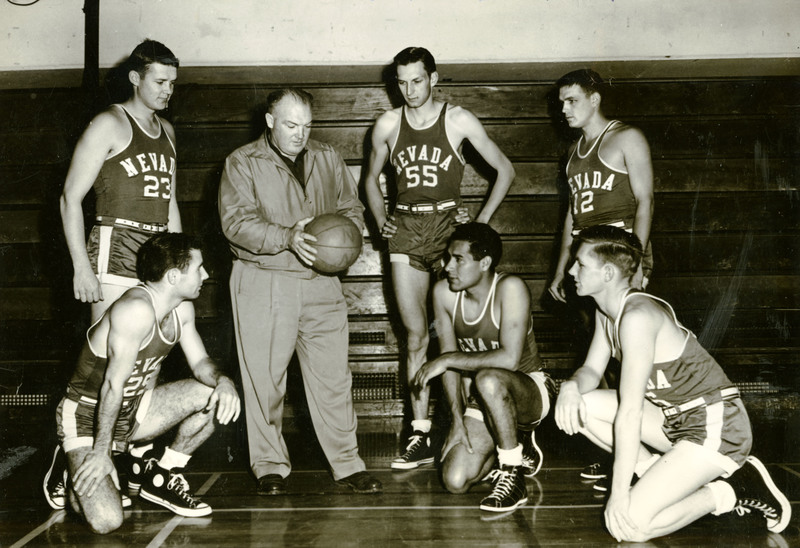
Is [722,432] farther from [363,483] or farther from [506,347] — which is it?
[363,483]

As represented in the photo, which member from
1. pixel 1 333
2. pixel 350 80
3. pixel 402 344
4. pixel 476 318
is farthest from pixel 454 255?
pixel 1 333

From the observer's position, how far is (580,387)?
3.49m

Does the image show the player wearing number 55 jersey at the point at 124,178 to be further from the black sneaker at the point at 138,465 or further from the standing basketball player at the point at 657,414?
the standing basketball player at the point at 657,414

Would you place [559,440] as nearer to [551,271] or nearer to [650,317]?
[551,271]

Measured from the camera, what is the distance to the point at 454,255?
4.02m

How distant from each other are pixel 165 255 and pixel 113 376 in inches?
23.9

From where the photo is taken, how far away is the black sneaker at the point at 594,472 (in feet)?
13.4

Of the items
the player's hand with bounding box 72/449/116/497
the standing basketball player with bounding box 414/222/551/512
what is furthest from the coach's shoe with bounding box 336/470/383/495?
the player's hand with bounding box 72/449/116/497

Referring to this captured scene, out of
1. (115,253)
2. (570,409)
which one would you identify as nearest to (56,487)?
(115,253)

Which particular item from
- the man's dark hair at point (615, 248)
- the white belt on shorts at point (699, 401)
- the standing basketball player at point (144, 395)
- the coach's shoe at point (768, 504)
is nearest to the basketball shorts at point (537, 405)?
the white belt on shorts at point (699, 401)

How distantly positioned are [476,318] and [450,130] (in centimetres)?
131

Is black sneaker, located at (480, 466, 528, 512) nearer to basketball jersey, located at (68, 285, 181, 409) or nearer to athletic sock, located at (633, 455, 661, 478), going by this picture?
athletic sock, located at (633, 455, 661, 478)

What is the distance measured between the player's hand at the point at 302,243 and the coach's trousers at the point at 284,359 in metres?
0.24

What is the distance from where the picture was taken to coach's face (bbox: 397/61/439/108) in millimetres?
4461
